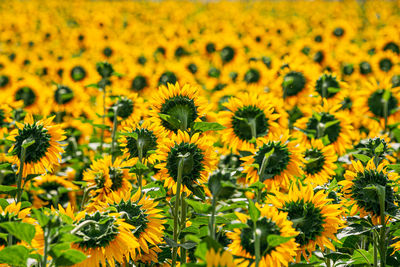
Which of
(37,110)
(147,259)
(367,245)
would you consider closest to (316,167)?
(367,245)

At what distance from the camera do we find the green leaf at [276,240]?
112cm

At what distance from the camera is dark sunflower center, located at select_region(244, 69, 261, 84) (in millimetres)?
4070

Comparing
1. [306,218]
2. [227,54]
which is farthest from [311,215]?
[227,54]

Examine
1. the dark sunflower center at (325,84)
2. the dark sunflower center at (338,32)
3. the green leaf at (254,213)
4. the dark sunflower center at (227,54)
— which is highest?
the dark sunflower center at (338,32)

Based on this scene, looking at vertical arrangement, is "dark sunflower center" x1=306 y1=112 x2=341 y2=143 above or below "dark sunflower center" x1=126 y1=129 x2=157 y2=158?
above

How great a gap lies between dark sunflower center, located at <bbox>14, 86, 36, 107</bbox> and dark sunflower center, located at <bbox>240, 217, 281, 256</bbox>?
3.35 meters

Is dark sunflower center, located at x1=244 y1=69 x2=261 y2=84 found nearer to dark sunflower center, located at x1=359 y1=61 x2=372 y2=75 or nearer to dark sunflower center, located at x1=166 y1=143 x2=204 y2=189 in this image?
dark sunflower center, located at x1=359 y1=61 x2=372 y2=75

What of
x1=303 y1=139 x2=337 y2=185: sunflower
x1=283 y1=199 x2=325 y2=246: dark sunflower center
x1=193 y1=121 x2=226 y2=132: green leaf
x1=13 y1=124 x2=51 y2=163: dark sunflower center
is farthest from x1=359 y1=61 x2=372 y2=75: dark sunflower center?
x1=13 y1=124 x2=51 y2=163: dark sunflower center

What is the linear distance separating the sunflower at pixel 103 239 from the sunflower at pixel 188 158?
324 millimetres

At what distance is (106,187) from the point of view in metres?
2.00

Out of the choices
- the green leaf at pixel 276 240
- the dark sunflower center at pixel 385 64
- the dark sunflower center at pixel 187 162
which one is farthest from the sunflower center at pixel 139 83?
the green leaf at pixel 276 240

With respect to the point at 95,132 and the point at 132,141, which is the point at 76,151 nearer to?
the point at 95,132

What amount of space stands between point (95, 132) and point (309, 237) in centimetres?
271

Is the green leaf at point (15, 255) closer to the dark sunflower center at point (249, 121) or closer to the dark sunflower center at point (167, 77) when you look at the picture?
the dark sunflower center at point (249, 121)
